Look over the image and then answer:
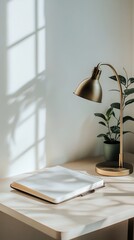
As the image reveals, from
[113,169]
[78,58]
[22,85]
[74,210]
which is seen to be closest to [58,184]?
[74,210]

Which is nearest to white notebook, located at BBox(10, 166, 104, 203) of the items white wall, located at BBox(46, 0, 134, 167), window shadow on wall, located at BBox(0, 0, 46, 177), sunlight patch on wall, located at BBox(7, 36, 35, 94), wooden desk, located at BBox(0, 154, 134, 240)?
wooden desk, located at BBox(0, 154, 134, 240)

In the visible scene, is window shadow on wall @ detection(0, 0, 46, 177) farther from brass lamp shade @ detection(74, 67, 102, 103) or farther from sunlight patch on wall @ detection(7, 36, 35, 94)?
brass lamp shade @ detection(74, 67, 102, 103)

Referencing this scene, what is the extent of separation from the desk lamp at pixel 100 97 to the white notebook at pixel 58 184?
121 mm

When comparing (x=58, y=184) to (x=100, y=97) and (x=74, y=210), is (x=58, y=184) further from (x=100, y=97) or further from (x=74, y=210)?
(x=100, y=97)

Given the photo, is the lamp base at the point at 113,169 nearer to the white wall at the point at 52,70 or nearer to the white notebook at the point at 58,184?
the white notebook at the point at 58,184

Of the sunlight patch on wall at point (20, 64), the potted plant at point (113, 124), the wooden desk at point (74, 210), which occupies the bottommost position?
the wooden desk at point (74, 210)

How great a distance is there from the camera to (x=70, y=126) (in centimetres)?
225

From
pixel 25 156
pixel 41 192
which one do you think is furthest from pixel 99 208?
pixel 25 156

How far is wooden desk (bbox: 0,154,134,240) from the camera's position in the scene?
150cm

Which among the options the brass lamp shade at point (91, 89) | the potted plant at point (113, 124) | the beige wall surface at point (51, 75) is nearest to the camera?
the brass lamp shade at point (91, 89)

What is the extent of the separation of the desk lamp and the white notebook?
12 cm

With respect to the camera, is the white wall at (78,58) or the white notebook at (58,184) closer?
the white notebook at (58,184)

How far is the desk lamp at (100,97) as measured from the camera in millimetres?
1899

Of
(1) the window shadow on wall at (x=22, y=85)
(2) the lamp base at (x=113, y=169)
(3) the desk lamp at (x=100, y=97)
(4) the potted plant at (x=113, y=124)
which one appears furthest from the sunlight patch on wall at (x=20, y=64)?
(2) the lamp base at (x=113, y=169)
